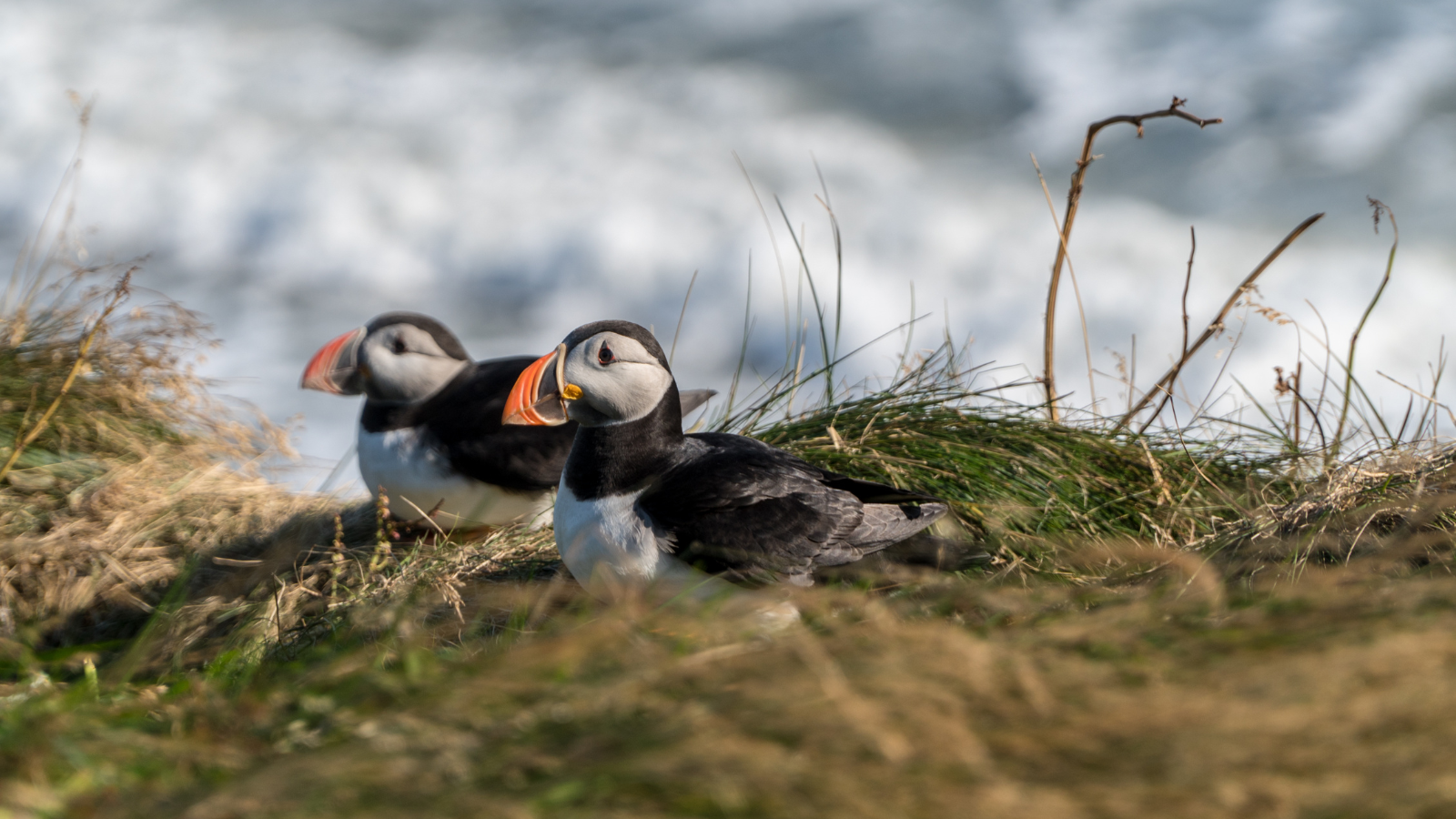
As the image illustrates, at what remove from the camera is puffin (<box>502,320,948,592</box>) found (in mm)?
2814

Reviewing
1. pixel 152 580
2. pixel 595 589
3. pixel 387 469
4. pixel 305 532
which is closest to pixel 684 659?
pixel 595 589

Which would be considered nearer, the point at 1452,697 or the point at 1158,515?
the point at 1452,697

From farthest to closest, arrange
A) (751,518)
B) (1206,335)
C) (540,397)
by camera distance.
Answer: (1206,335), (540,397), (751,518)

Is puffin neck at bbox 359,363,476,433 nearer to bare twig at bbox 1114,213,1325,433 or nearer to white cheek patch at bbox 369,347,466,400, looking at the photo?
white cheek patch at bbox 369,347,466,400

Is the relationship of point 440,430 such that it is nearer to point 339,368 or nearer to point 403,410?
point 403,410

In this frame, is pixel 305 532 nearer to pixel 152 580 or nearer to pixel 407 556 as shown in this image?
pixel 152 580

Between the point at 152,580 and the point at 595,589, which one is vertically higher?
the point at 595,589

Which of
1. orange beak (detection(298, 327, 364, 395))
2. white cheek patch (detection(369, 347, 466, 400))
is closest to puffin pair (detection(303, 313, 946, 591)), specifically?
white cheek patch (detection(369, 347, 466, 400))

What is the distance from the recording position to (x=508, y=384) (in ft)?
14.5

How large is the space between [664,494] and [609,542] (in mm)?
202

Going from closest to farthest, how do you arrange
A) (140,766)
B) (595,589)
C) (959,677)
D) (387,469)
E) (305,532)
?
(959,677) < (140,766) < (595,589) < (387,469) < (305,532)

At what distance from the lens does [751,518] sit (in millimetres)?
2834

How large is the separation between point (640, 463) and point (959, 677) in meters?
1.64

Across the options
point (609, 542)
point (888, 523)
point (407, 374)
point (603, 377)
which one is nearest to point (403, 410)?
point (407, 374)
